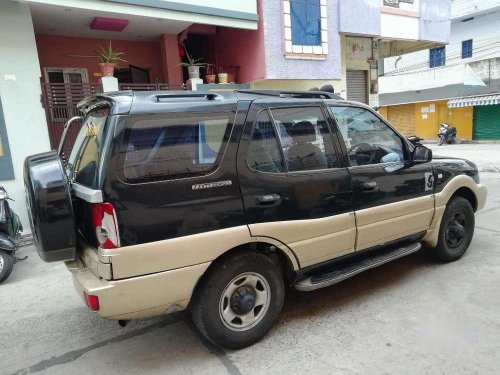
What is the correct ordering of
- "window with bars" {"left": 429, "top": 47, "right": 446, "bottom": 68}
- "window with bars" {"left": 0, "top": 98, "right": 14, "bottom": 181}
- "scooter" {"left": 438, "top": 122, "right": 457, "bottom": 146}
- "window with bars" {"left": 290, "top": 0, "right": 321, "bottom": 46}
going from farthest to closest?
"window with bars" {"left": 429, "top": 47, "right": 446, "bottom": 68} < "scooter" {"left": 438, "top": 122, "right": 457, "bottom": 146} < "window with bars" {"left": 290, "top": 0, "right": 321, "bottom": 46} < "window with bars" {"left": 0, "top": 98, "right": 14, "bottom": 181}

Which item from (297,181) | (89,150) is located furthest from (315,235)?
(89,150)

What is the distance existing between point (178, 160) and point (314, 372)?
5.65ft

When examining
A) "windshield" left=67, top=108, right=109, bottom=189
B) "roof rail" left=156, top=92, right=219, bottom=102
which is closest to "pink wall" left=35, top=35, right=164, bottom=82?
"windshield" left=67, top=108, right=109, bottom=189

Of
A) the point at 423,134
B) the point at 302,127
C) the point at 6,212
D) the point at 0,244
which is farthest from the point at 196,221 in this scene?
the point at 423,134

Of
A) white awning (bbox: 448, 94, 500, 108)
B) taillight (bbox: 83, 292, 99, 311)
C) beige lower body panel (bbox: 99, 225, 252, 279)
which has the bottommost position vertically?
taillight (bbox: 83, 292, 99, 311)

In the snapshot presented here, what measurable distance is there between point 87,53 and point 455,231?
8371mm

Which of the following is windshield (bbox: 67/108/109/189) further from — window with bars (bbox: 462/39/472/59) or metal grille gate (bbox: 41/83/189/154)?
window with bars (bbox: 462/39/472/59)

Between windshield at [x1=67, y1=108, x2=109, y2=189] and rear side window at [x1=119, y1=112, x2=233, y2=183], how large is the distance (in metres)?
0.22

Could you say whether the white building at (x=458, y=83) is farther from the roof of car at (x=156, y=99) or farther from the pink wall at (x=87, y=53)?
the roof of car at (x=156, y=99)

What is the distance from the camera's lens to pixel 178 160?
2.56 m

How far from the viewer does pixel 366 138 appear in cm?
367

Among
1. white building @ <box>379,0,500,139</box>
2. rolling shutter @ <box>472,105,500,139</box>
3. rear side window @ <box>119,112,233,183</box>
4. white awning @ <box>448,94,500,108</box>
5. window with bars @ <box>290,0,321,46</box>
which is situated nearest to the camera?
rear side window @ <box>119,112,233,183</box>

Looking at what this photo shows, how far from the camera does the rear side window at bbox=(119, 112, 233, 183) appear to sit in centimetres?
244

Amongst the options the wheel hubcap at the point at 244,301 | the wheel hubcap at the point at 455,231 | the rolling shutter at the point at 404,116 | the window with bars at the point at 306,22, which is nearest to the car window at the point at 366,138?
the wheel hubcap at the point at 455,231
